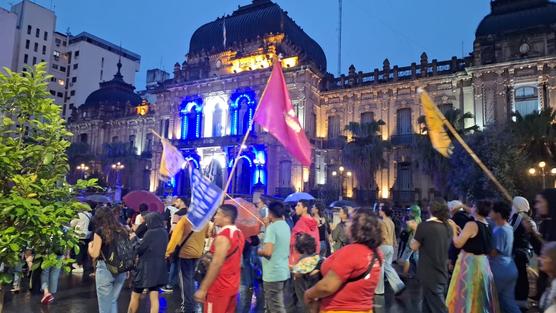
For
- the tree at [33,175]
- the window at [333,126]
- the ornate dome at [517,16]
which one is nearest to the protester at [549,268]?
the tree at [33,175]

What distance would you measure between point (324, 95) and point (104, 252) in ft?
97.9

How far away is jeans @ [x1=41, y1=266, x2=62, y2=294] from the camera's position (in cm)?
846

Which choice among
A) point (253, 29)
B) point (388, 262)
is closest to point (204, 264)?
point (388, 262)

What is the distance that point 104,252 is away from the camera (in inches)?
242

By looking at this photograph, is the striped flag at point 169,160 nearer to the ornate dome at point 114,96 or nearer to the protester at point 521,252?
the protester at point 521,252

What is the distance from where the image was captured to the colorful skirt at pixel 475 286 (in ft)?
19.1

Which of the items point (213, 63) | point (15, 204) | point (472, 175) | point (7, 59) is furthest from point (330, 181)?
point (7, 59)

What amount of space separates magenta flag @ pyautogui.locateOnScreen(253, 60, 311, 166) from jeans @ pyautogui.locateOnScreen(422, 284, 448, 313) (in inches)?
143

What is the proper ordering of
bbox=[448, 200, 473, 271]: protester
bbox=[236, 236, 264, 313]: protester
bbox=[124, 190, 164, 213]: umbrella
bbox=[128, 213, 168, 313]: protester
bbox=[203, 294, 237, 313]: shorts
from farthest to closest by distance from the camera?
bbox=[124, 190, 164, 213]: umbrella
bbox=[236, 236, 264, 313]: protester
bbox=[448, 200, 473, 271]: protester
bbox=[128, 213, 168, 313]: protester
bbox=[203, 294, 237, 313]: shorts

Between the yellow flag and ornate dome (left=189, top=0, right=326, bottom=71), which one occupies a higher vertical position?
ornate dome (left=189, top=0, right=326, bottom=71)

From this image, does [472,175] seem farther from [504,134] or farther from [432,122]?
[432,122]

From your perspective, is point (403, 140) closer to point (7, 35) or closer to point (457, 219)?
point (457, 219)

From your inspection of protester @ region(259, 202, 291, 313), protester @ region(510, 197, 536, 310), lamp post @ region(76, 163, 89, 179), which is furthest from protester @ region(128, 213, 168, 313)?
lamp post @ region(76, 163, 89, 179)

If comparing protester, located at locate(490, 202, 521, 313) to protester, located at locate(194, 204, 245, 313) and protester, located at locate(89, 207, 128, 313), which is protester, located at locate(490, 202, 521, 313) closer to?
protester, located at locate(194, 204, 245, 313)
